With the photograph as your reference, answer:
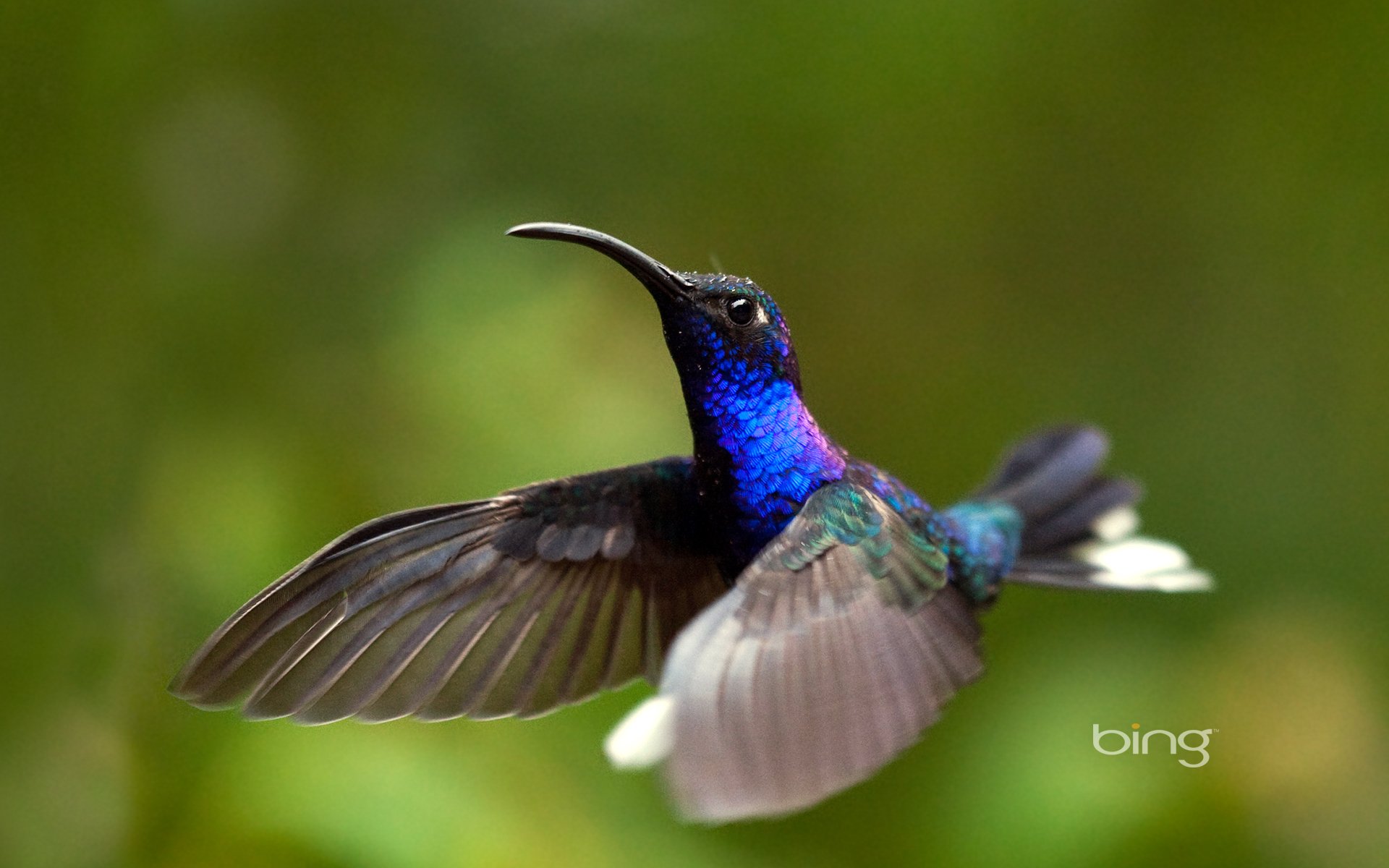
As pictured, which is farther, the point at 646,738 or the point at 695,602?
the point at 695,602

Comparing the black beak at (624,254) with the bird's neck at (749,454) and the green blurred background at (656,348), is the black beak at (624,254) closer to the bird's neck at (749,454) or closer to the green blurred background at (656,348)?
the bird's neck at (749,454)

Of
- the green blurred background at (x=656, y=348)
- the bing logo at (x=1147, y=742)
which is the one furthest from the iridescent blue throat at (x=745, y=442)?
the bing logo at (x=1147, y=742)

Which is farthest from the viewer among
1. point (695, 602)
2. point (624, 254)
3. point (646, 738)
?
point (695, 602)

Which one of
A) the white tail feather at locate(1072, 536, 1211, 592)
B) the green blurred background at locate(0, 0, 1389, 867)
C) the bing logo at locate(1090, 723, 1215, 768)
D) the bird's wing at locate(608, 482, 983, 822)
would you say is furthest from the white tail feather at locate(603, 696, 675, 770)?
the bing logo at locate(1090, 723, 1215, 768)

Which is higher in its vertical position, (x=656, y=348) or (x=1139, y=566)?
(x=656, y=348)

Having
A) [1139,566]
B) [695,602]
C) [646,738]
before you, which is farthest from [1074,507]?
[646,738]

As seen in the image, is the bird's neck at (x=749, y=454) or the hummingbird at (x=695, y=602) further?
the bird's neck at (x=749, y=454)

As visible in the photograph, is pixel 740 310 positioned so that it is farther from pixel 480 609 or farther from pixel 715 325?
pixel 480 609
